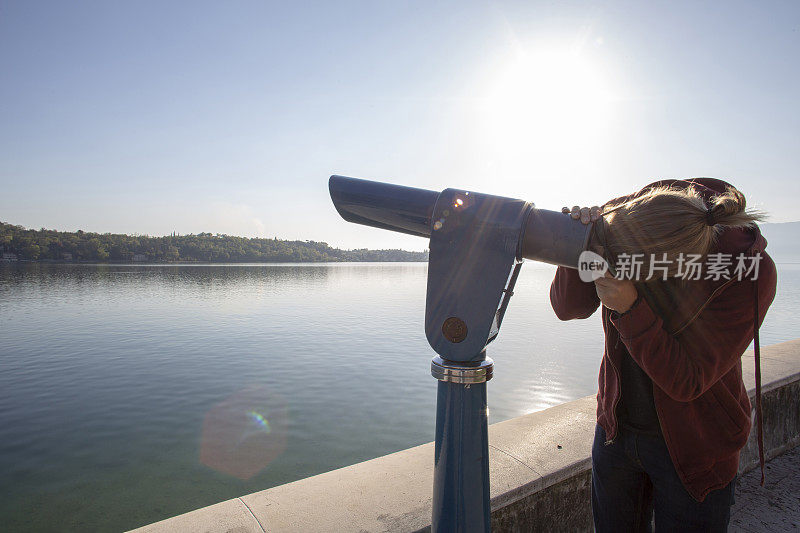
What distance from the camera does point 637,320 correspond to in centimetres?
107

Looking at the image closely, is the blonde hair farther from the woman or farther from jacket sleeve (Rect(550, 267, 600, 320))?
jacket sleeve (Rect(550, 267, 600, 320))

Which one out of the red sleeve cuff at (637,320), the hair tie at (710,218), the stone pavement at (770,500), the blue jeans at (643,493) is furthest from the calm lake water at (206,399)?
the hair tie at (710,218)

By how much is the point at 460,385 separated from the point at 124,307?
2523cm

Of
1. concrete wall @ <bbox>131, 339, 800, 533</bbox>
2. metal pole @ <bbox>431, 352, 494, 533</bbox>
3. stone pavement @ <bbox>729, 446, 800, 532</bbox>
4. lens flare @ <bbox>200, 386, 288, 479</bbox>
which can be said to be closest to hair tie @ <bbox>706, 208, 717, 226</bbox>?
metal pole @ <bbox>431, 352, 494, 533</bbox>

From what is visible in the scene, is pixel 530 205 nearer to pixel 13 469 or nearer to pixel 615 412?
pixel 615 412

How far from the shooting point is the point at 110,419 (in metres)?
8.25

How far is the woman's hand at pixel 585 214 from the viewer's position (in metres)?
0.99

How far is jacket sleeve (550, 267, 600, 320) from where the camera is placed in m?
1.41

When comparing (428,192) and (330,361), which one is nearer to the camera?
(428,192)

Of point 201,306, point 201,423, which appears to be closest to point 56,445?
point 201,423

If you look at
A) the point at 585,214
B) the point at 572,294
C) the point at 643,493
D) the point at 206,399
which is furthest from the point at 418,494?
the point at 206,399

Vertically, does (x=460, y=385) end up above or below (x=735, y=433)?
above

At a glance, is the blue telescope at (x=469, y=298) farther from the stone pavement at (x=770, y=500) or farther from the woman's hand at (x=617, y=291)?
the stone pavement at (x=770, y=500)

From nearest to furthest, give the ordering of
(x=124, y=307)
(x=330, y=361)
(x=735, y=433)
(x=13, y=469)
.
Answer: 1. (x=735, y=433)
2. (x=13, y=469)
3. (x=330, y=361)
4. (x=124, y=307)
